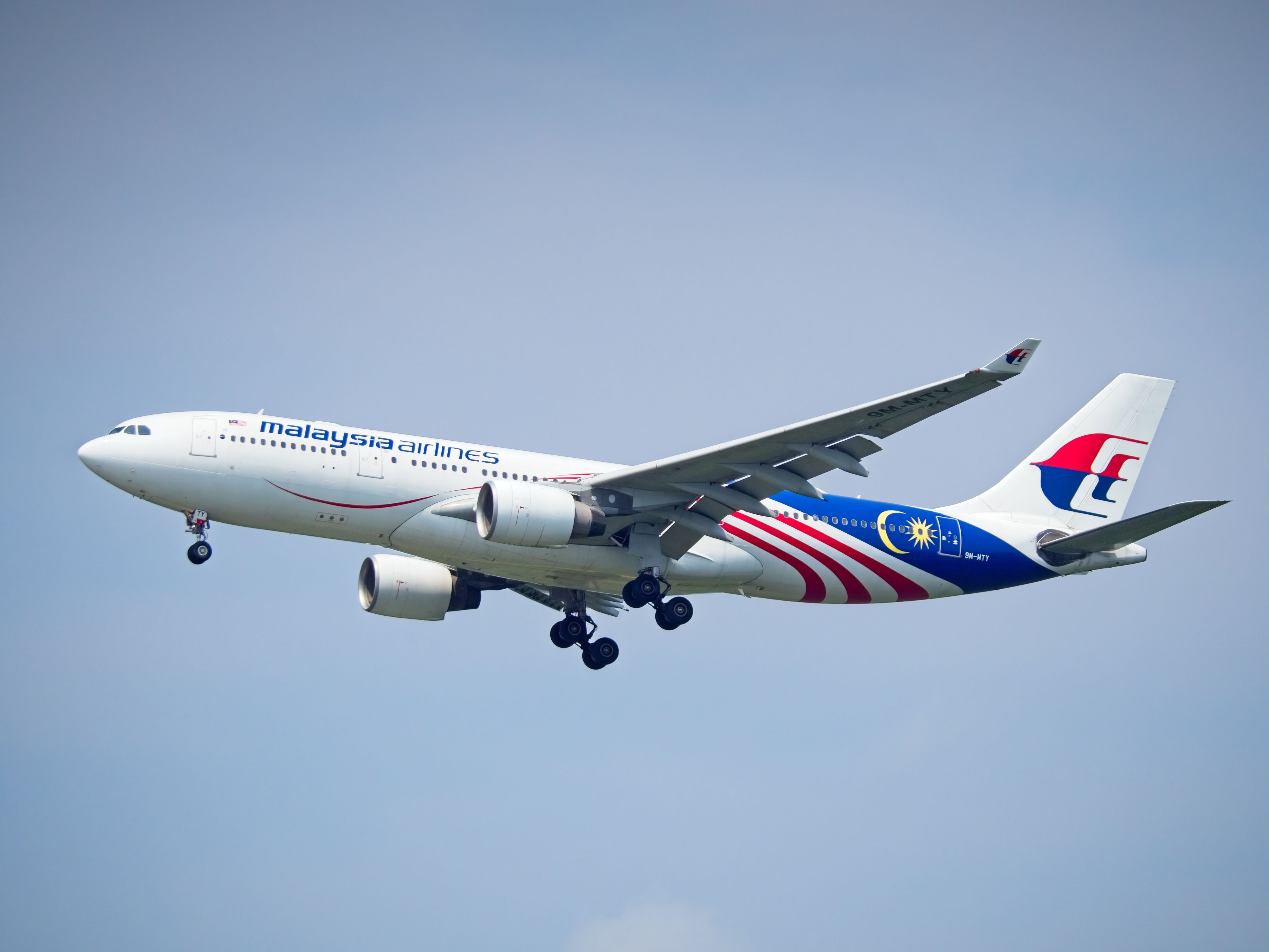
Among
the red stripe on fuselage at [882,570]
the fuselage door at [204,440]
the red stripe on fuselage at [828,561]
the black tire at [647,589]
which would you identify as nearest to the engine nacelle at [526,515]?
the black tire at [647,589]

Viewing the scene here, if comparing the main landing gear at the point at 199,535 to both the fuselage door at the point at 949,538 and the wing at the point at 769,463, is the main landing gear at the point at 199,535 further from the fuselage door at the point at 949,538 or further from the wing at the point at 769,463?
the fuselage door at the point at 949,538

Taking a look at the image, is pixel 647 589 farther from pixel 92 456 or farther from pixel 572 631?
pixel 92 456

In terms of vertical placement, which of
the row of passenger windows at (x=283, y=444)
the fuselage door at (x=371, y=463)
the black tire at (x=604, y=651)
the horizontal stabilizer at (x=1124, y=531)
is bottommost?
the black tire at (x=604, y=651)

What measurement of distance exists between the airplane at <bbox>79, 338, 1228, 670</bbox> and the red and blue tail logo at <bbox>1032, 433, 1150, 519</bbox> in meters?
0.18

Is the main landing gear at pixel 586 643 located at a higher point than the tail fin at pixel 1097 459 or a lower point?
lower

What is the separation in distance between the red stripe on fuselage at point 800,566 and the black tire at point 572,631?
5689mm

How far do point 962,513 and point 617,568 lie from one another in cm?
1098

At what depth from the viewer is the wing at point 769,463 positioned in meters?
29.5

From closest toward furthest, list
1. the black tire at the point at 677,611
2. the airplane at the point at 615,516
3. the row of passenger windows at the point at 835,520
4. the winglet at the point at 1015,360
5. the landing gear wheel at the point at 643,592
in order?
1. the winglet at the point at 1015,360
2. the airplane at the point at 615,516
3. the landing gear wheel at the point at 643,592
4. the black tire at the point at 677,611
5. the row of passenger windows at the point at 835,520

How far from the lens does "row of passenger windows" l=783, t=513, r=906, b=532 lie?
123 ft

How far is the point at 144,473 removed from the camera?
33.2m

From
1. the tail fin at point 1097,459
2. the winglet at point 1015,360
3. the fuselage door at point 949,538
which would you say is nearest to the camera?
the winglet at point 1015,360

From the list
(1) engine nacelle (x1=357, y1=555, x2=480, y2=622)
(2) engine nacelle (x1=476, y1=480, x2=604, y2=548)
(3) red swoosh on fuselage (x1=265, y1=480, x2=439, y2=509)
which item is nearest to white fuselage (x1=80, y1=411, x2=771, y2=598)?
(3) red swoosh on fuselage (x1=265, y1=480, x2=439, y2=509)

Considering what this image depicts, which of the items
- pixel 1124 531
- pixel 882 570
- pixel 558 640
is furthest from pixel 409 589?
pixel 1124 531
